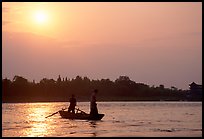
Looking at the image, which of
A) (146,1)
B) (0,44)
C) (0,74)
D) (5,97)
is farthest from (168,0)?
(5,97)

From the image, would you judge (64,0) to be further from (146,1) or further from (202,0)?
(202,0)

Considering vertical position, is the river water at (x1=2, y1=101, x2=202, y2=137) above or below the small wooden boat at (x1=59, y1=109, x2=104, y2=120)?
below

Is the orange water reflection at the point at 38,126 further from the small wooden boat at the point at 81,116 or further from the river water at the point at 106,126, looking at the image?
the small wooden boat at the point at 81,116

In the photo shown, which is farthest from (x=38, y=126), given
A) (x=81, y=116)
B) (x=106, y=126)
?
(x=81, y=116)

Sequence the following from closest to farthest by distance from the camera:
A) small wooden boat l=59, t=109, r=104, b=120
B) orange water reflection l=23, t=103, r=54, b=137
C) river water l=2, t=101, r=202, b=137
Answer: river water l=2, t=101, r=202, b=137, orange water reflection l=23, t=103, r=54, b=137, small wooden boat l=59, t=109, r=104, b=120

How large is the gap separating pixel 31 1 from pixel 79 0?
51.6 inches

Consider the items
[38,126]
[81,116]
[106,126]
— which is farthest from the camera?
[81,116]

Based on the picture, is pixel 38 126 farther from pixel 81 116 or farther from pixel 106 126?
pixel 81 116

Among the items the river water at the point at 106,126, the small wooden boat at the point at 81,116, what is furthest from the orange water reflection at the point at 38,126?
the small wooden boat at the point at 81,116

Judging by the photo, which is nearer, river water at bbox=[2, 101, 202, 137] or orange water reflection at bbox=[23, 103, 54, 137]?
river water at bbox=[2, 101, 202, 137]

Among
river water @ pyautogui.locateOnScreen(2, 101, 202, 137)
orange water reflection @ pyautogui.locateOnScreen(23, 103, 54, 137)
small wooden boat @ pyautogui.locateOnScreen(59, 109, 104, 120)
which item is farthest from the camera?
small wooden boat @ pyautogui.locateOnScreen(59, 109, 104, 120)

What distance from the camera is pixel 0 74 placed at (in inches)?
545

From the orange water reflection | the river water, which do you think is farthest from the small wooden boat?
the orange water reflection

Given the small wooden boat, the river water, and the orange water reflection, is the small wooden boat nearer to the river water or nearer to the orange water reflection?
the river water
